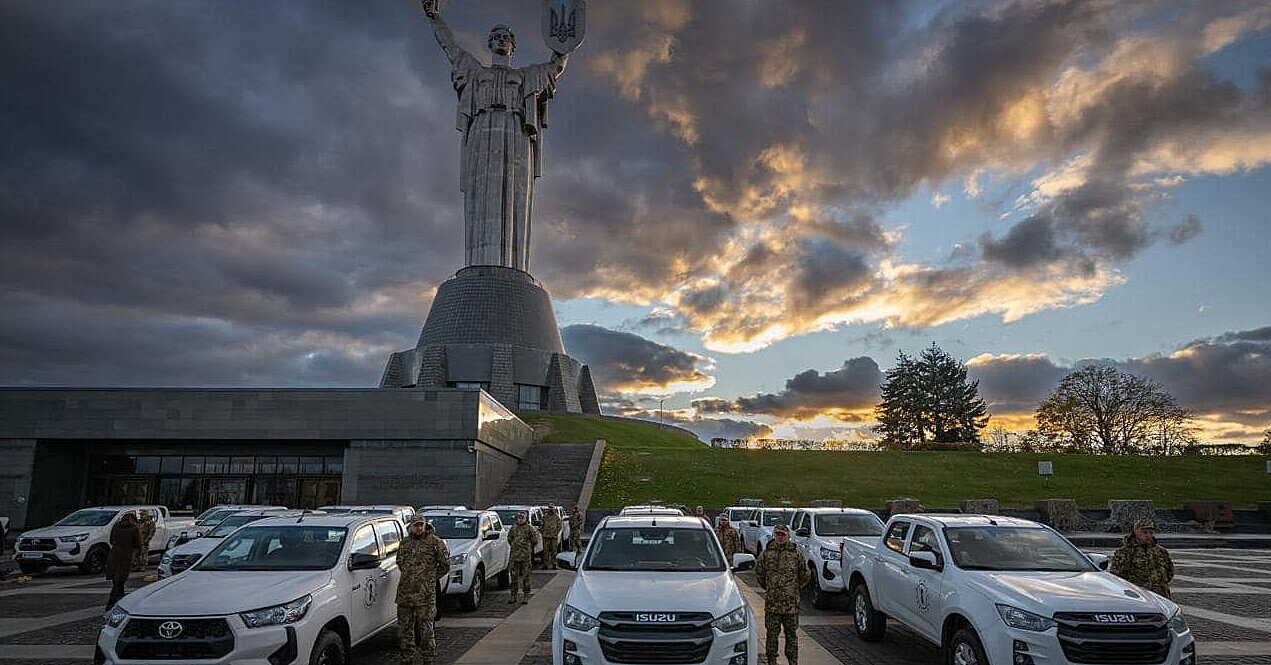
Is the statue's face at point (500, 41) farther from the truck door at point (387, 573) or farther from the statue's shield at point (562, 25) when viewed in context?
the truck door at point (387, 573)

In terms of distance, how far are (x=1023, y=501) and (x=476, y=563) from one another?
112 feet

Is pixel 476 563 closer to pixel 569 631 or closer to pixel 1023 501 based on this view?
pixel 569 631

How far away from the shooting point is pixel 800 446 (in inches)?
2317

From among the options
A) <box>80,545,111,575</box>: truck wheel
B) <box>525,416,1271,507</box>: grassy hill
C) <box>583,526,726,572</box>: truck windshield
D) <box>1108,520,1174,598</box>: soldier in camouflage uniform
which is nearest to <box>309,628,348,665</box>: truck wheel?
<box>583,526,726,572</box>: truck windshield

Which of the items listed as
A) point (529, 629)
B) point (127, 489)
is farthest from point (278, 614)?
point (127, 489)

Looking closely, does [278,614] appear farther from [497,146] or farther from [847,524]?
[497,146]

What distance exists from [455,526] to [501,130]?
181ft

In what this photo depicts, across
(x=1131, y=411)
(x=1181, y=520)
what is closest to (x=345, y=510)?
(x=1181, y=520)

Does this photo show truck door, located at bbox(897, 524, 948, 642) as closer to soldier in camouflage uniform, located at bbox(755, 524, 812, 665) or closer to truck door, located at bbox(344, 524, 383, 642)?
soldier in camouflage uniform, located at bbox(755, 524, 812, 665)

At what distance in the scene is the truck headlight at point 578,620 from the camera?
6758mm

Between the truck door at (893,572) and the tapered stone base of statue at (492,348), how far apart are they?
51.9 meters

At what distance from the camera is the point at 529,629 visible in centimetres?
1130

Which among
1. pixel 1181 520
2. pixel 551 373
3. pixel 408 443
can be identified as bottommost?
pixel 1181 520

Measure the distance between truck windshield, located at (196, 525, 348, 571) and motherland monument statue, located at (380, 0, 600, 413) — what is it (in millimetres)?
51744
